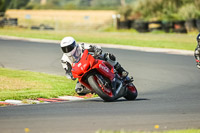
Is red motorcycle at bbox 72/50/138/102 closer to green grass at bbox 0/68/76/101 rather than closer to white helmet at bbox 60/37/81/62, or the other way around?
white helmet at bbox 60/37/81/62

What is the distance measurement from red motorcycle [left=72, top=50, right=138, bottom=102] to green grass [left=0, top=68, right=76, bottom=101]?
2.11 m

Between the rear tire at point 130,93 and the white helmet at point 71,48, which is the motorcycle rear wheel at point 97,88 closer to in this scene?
the white helmet at point 71,48

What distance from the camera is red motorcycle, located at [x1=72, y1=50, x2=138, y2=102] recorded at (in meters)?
9.38

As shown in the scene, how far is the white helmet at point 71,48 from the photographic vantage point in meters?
9.56

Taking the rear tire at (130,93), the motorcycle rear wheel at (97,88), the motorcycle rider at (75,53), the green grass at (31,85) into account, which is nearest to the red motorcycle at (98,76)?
the motorcycle rear wheel at (97,88)

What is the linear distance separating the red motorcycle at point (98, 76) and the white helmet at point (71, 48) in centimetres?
22

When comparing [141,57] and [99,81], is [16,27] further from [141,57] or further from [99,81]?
[99,81]

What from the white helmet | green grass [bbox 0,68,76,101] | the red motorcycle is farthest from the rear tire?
green grass [bbox 0,68,76,101]

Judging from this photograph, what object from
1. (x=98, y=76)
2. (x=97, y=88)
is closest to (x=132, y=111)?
(x=97, y=88)

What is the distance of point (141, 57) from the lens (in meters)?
21.5

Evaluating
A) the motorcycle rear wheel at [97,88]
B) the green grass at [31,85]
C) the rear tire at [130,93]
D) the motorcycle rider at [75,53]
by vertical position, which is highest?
the motorcycle rider at [75,53]

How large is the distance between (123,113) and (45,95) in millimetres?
3798

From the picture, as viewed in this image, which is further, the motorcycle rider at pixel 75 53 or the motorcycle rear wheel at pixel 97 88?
the motorcycle rider at pixel 75 53

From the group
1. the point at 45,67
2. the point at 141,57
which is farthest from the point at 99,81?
Answer: the point at 141,57
